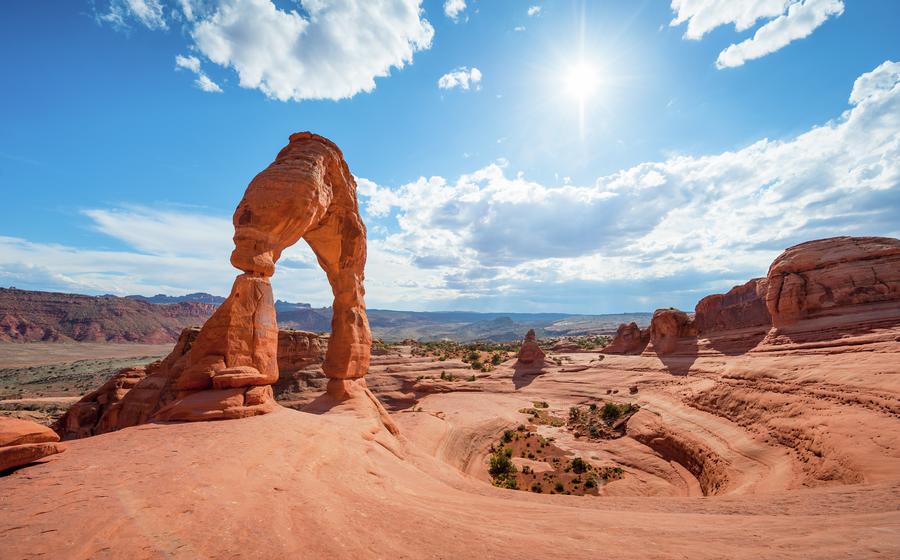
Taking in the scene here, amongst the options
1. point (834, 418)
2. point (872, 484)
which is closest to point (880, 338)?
point (834, 418)

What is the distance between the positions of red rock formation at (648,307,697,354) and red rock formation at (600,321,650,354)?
6351 millimetres

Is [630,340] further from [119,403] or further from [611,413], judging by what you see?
[119,403]

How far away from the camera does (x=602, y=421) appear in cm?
2620

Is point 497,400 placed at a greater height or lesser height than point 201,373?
lesser

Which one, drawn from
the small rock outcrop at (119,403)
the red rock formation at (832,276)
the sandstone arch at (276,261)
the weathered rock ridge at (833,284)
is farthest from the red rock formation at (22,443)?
the red rock formation at (832,276)

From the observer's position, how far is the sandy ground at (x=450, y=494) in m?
4.41

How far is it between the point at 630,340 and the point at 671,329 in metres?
8.78

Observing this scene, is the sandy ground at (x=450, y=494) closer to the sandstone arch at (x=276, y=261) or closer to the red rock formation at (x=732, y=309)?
the sandstone arch at (x=276, y=261)

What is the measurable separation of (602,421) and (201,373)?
2503cm

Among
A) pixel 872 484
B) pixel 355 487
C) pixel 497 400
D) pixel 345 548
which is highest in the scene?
pixel 345 548

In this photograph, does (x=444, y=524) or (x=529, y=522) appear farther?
(x=529, y=522)

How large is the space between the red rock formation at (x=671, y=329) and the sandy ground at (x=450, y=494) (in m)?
21.4

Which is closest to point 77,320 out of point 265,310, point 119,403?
point 119,403

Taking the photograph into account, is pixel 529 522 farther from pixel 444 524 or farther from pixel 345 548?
pixel 345 548
